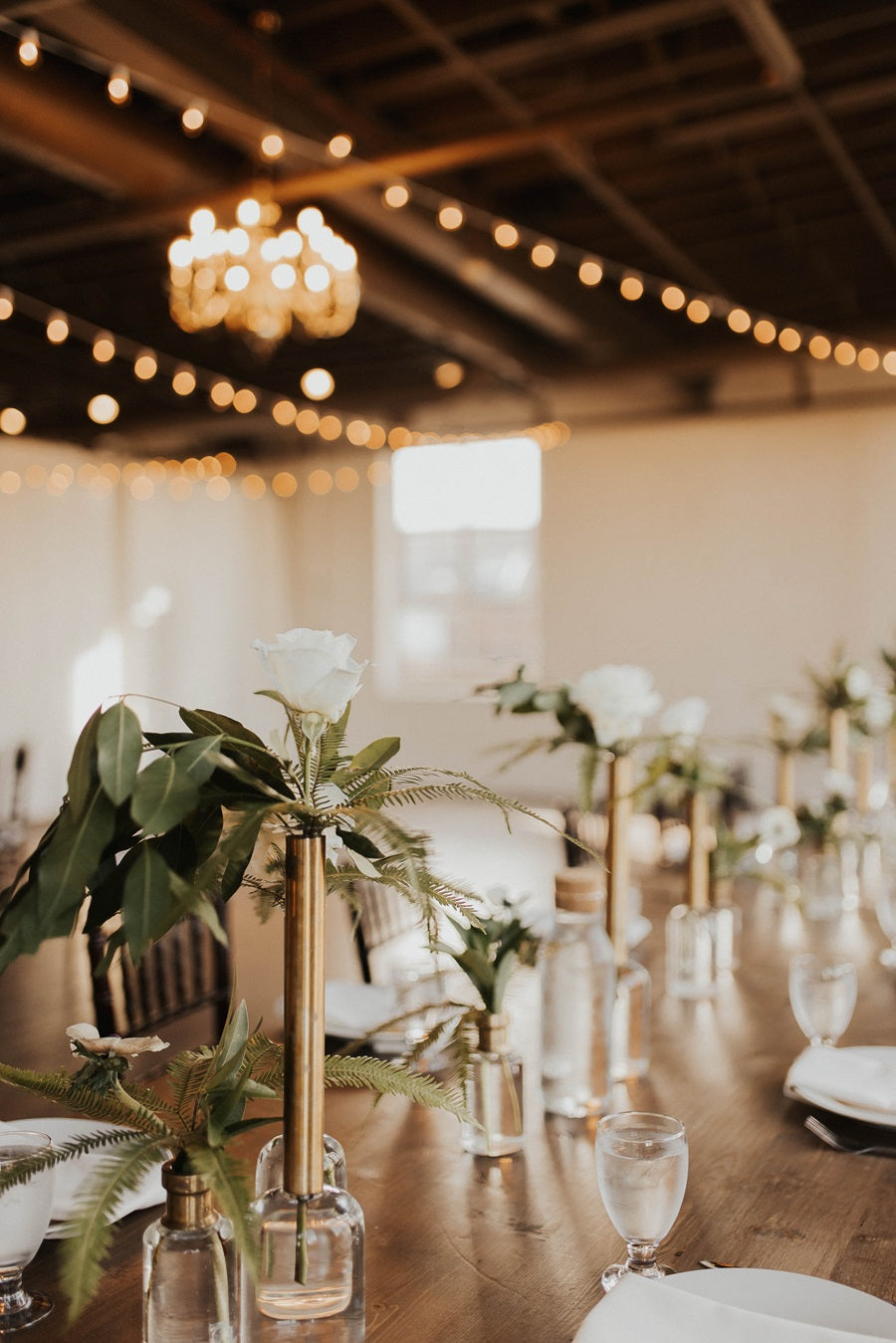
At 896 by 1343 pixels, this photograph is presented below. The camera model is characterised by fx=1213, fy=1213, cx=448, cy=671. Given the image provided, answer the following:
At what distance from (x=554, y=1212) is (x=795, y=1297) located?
0.95 feet

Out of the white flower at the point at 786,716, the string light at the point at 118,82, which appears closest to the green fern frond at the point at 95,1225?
the white flower at the point at 786,716

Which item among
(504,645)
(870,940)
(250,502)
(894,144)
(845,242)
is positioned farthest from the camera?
(250,502)

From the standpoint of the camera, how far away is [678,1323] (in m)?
0.87

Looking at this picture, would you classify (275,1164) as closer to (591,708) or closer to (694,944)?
(591,708)

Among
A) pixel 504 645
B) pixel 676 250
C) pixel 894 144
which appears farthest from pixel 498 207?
pixel 504 645

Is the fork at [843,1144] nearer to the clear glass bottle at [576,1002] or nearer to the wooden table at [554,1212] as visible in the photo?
the wooden table at [554,1212]

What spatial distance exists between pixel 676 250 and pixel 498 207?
946mm

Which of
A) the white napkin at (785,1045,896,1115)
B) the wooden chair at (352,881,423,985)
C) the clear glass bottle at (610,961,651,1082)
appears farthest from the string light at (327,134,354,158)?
the white napkin at (785,1045,896,1115)

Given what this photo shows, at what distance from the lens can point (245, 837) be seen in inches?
31.1

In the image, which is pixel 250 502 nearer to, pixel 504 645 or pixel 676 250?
pixel 504 645

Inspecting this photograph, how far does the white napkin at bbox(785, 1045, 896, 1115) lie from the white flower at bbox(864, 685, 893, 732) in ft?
7.14

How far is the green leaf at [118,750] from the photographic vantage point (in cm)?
77

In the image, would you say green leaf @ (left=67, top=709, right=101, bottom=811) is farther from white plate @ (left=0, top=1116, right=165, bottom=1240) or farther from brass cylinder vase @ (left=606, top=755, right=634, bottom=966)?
brass cylinder vase @ (left=606, top=755, right=634, bottom=966)

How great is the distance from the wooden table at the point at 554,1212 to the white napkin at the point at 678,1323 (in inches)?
4.3
